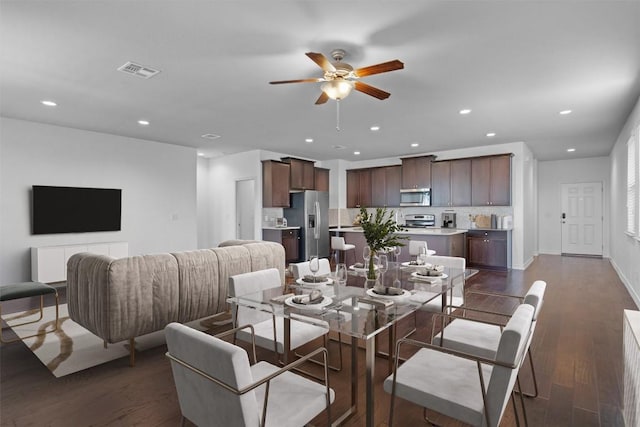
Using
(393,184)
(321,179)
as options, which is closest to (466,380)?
(393,184)

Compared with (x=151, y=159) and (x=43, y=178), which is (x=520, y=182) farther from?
(x=43, y=178)

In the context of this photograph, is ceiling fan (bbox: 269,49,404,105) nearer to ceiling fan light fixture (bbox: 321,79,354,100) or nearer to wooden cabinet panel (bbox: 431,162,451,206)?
ceiling fan light fixture (bbox: 321,79,354,100)

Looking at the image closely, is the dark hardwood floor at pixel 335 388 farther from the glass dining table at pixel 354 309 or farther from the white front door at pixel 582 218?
the white front door at pixel 582 218

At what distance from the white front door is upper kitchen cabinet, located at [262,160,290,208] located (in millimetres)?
7937

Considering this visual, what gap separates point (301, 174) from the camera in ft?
28.1

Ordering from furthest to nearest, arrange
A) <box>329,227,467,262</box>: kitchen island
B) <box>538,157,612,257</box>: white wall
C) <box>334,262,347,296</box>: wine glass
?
1. <box>538,157,612,257</box>: white wall
2. <box>329,227,467,262</box>: kitchen island
3. <box>334,262,347,296</box>: wine glass

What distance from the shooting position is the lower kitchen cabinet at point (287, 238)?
304 inches

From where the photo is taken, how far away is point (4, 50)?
299 cm

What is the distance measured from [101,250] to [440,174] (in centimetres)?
723

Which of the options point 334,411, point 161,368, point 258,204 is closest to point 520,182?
point 258,204

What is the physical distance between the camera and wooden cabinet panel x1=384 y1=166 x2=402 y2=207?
870 centimetres

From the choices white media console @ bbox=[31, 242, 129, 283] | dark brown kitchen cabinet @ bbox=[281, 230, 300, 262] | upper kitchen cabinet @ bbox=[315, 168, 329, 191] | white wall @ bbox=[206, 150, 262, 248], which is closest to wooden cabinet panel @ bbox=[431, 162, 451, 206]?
upper kitchen cabinet @ bbox=[315, 168, 329, 191]

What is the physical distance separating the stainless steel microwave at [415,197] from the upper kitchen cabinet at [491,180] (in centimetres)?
101

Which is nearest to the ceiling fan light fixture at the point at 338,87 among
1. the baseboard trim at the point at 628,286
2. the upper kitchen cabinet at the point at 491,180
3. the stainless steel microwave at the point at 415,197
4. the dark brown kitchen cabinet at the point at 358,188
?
the baseboard trim at the point at 628,286
